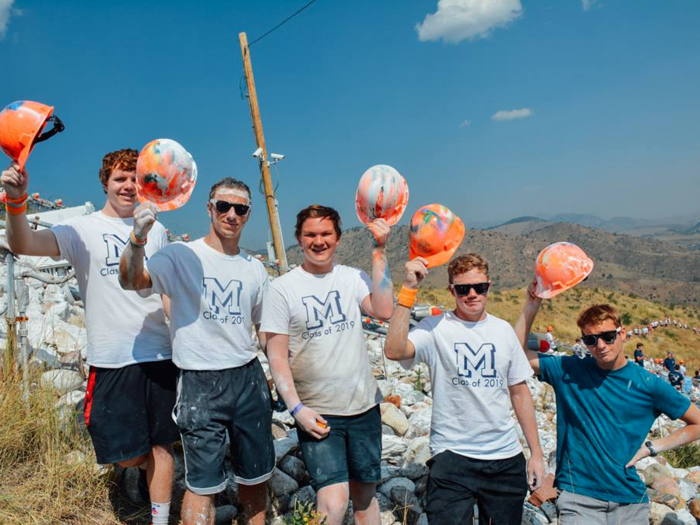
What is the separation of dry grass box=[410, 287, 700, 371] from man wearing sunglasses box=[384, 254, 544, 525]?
15.2 m

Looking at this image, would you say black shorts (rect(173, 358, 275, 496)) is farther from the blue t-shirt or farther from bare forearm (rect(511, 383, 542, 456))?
the blue t-shirt

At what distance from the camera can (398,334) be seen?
2.52 m

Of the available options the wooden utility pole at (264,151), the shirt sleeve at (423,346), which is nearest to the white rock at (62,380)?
the shirt sleeve at (423,346)

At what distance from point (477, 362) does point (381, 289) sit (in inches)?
26.0

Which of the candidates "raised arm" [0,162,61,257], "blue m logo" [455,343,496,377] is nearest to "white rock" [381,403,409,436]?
"blue m logo" [455,343,496,377]

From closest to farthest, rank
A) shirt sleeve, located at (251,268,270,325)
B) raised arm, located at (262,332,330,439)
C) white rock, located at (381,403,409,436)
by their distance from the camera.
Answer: raised arm, located at (262,332,330,439) < shirt sleeve, located at (251,268,270,325) < white rock, located at (381,403,409,436)

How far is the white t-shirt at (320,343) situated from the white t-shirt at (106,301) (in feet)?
2.43

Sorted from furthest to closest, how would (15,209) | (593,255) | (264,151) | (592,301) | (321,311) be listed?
(593,255)
(592,301)
(264,151)
(321,311)
(15,209)

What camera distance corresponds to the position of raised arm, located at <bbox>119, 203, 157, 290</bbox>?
2.30 meters

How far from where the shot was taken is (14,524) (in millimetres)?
2719

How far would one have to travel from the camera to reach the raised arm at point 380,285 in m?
2.62

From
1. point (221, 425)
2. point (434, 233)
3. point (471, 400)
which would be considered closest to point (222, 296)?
point (221, 425)

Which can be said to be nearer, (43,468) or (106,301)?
(106,301)

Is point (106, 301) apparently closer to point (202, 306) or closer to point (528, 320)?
point (202, 306)
